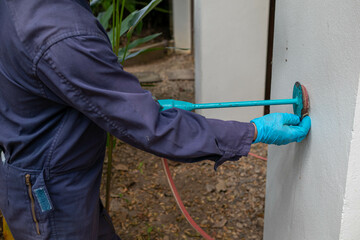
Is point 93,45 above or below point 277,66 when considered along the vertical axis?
above

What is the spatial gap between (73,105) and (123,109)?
120mm

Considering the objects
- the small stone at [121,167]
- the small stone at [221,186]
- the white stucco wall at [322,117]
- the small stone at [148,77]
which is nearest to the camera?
the white stucco wall at [322,117]

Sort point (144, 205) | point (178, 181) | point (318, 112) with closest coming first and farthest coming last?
1. point (318, 112)
2. point (144, 205)
3. point (178, 181)

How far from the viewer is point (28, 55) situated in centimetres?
93

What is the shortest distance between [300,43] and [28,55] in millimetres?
742

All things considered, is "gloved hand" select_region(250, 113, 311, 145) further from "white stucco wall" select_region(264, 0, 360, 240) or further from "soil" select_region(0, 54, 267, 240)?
"soil" select_region(0, 54, 267, 240)

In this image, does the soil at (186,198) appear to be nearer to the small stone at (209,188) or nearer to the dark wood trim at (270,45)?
the small stone at (209,188)

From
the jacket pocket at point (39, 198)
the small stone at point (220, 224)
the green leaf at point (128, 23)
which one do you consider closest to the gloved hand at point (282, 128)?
the jacket pocket at point (39, 198)

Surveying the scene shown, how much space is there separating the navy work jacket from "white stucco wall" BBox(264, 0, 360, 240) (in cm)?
21

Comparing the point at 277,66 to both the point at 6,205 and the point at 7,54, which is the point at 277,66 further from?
the point at 6,205

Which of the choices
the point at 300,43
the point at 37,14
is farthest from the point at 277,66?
the point at 37,14

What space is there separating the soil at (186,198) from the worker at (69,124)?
2.73ft

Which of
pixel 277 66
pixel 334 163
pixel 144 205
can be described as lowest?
pixel 144 205

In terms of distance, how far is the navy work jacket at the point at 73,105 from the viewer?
914 millimetres
